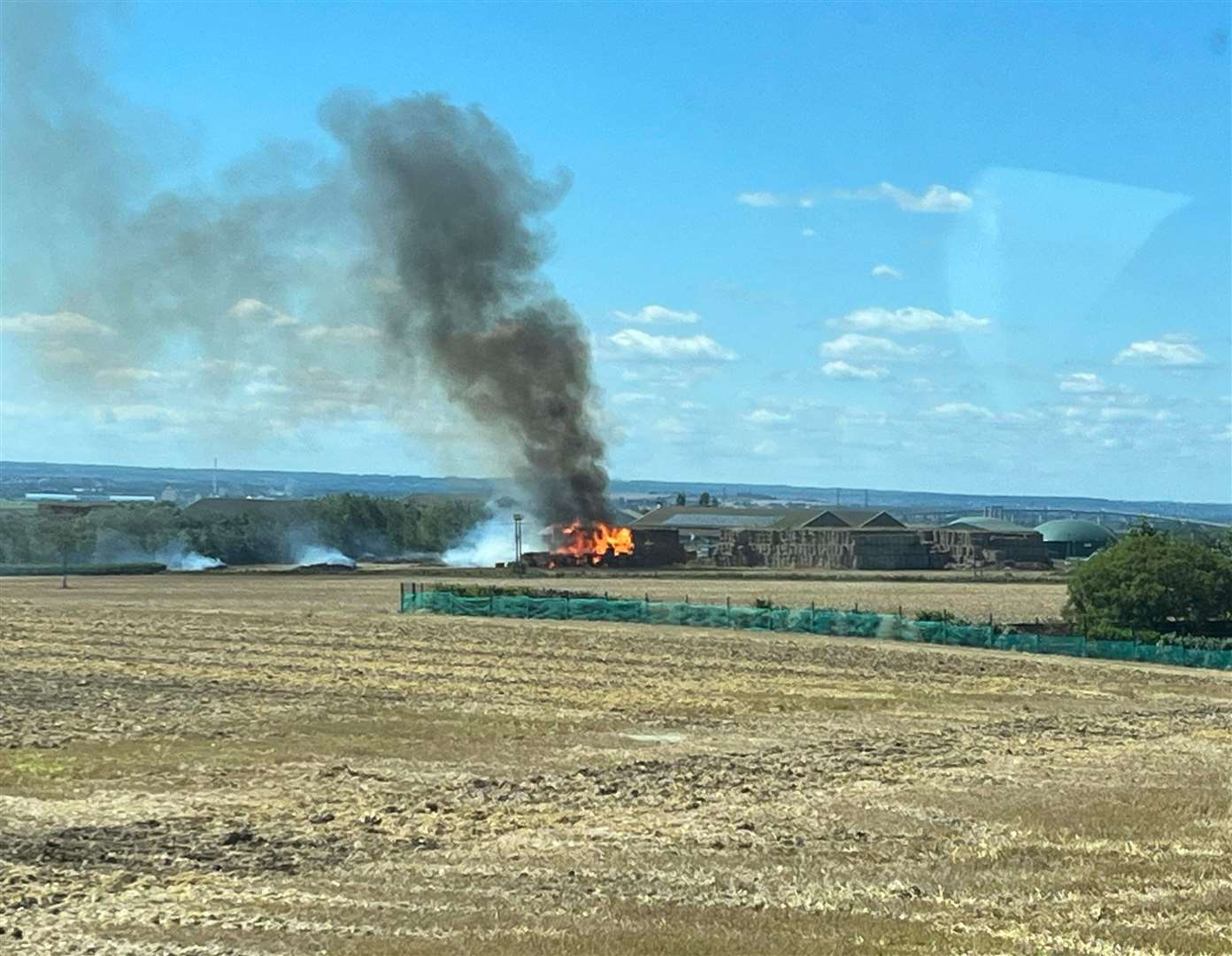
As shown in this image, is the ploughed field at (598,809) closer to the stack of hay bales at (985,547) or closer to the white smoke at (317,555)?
the white smoke at (317,555)

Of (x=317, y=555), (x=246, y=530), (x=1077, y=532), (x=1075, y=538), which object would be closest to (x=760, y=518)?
(x=1075, y=538)

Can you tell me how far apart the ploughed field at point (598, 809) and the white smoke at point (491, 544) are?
241ft

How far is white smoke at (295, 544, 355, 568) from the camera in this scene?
138m

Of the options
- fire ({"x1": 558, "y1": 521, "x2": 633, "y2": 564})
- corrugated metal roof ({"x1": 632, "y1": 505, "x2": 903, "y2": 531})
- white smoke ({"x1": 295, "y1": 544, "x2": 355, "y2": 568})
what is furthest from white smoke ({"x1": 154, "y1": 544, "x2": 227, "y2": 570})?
corrugated metal roof ({"x1": 632, "y1": 505, "x2": 903, "y2": 531})

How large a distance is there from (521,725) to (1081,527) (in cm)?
15279

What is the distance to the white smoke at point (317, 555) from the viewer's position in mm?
137875

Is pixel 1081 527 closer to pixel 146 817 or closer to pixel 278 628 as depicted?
pixel 278 628

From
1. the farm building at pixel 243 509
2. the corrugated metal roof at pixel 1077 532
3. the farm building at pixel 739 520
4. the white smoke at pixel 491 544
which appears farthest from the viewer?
the corrugated metal roof at pixel 1077 532

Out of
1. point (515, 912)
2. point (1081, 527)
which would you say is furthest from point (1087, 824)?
point (1081, 527)

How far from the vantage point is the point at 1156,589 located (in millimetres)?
63969

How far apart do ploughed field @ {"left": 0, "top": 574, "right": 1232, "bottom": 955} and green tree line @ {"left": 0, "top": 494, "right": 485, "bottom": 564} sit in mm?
87193

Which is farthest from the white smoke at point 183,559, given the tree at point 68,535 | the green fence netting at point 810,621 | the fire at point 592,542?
the green fence netting at point 810,621

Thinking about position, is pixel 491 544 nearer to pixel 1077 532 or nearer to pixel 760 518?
pixel 760 518

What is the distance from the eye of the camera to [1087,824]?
20.8m
